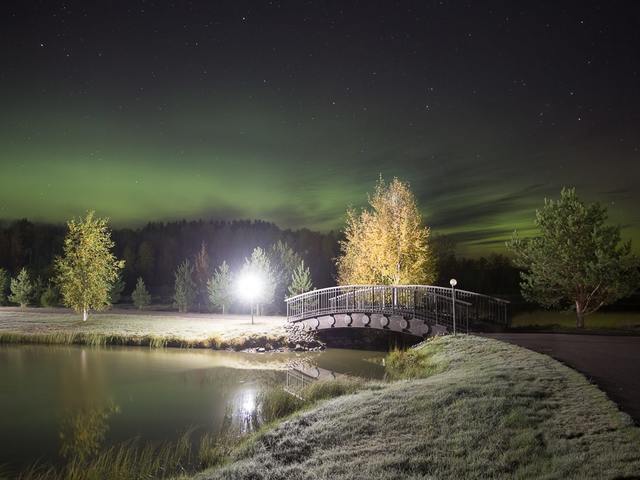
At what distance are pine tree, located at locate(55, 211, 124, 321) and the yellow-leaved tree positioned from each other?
1644 centimetres

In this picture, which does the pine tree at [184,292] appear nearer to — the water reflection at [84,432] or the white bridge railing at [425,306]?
the white bridge railing at [425,306]

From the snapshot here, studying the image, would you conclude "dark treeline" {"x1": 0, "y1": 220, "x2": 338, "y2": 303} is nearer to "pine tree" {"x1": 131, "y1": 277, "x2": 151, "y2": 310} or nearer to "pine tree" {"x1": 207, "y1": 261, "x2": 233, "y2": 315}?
"pine tree" {"x1": 131, "y1": 277, "x2": 151, "y2": 310}

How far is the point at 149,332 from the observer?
27.4 metres

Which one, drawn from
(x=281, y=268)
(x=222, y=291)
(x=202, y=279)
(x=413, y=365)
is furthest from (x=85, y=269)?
(x=413, y=365)

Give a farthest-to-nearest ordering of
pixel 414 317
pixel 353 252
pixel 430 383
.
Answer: pixel 353 252
pixel 414 317
pixel 430 383

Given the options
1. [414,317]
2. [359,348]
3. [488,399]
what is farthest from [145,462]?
[359,348]

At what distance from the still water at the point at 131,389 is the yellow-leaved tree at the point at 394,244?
480cm

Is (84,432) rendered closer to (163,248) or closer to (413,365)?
(413,365)

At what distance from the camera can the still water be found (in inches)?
452

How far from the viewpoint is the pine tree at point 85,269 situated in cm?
3266

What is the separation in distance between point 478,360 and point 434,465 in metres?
7.35

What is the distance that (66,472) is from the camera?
358 inches

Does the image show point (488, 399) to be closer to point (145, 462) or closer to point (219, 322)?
point (145, 462)

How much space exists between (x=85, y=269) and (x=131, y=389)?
19.7 meters
